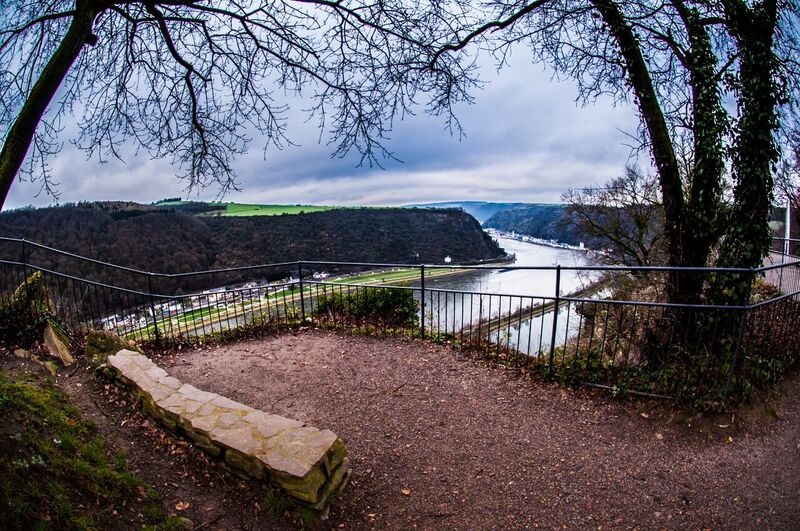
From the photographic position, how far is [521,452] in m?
3.34

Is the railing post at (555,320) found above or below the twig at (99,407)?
above

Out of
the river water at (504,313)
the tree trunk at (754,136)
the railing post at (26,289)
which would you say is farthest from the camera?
the railing post at (26,289)

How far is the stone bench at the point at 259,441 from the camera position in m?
2.61

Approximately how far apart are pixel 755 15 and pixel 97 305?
9333 millimetres

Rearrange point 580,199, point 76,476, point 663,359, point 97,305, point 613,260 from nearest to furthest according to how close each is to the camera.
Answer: point 76,476, point 663,359, point 97,305, point 613,260, point 580,199

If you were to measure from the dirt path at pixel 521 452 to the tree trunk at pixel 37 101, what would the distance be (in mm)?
2835

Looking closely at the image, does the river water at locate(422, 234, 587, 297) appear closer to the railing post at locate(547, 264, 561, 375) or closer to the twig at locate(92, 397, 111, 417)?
the railing post at locate(547, 264, 561, 375)

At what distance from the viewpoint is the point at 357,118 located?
13.2 ft

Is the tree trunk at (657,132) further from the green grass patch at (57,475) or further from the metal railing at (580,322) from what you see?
the green grass patch at (57,475)

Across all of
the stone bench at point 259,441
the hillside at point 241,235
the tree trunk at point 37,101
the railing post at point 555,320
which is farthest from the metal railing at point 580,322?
the hillside at point 241,235

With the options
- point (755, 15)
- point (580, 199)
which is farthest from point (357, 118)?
point (580, 199)

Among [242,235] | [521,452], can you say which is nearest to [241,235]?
[242,235]

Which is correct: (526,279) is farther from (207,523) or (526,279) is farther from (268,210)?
(207,523)

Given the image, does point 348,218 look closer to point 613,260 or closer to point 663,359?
point 613,260
